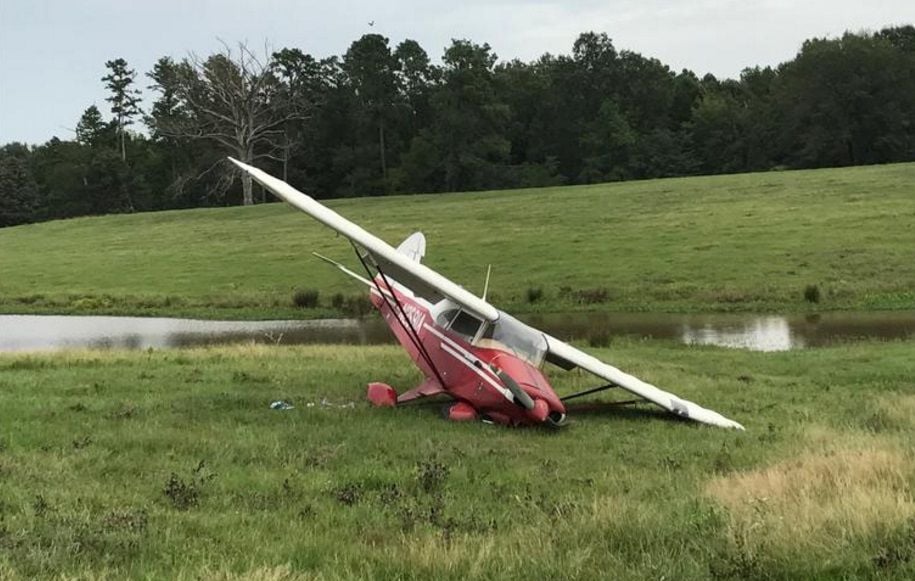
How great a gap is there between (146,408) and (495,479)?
592cm

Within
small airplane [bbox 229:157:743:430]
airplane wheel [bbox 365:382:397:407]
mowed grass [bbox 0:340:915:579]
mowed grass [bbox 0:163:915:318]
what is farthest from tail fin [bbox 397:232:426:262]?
mowed grass [bbox 0:163:915:318]

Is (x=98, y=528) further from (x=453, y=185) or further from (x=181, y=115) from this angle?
(x=181, y=115)

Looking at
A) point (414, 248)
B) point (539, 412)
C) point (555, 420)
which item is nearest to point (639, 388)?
point (555, 420)

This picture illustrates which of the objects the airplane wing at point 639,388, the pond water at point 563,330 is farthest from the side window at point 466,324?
the pond water at point 563,330

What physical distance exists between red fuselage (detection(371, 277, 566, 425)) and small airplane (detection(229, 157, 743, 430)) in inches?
0.5

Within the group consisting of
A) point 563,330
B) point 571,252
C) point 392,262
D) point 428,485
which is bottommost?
point 563,330

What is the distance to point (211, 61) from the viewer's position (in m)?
84.5

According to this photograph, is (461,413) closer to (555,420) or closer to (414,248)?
(555,420)

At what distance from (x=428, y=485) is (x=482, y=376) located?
14.5ft

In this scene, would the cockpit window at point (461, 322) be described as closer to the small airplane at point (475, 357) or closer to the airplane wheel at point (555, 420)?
the small airplane at point (475, 357)

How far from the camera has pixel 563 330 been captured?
87.6 ft

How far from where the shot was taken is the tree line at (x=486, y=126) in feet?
319

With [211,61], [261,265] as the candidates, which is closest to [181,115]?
[211,61]

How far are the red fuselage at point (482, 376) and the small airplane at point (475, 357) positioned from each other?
0.04ft
